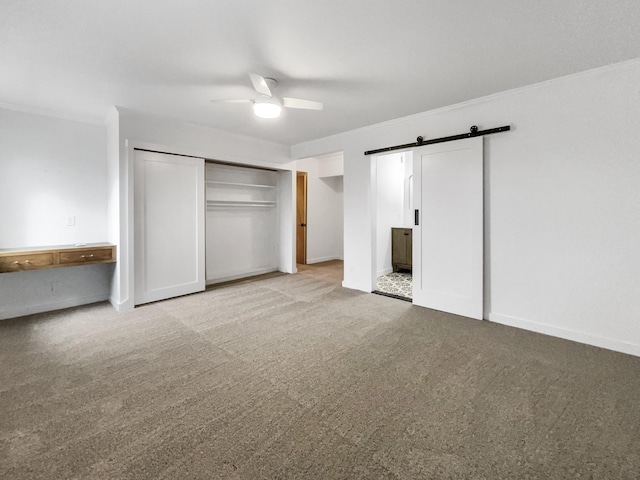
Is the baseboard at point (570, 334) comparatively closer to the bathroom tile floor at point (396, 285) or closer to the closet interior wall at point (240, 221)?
the bathroom tile floor at point (396, 285)

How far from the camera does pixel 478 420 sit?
69.1 inches

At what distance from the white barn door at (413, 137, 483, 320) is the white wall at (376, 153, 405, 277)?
67.7 inches

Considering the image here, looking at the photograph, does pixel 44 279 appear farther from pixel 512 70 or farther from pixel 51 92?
pixel 512 70

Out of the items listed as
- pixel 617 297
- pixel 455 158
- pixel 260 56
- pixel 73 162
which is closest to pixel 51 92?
pixel 73 162

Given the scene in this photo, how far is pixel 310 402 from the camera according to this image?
193 cm

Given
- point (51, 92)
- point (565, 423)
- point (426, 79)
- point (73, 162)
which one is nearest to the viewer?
point (565, 423)

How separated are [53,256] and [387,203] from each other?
16.9ft

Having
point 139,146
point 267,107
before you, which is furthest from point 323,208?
point 267,107

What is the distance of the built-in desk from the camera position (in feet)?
10.3

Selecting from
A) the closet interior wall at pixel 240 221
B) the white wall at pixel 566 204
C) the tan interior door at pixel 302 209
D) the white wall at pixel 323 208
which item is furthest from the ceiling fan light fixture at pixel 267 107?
the tan interior door at pixel 302 209

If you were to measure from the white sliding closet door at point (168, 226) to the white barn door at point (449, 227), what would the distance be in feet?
10.4

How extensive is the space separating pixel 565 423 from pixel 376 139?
12.2ft

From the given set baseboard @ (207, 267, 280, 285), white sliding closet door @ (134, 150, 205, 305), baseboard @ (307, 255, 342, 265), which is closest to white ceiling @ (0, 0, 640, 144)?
white sliding closet door @ (134, 150, 205, 305)

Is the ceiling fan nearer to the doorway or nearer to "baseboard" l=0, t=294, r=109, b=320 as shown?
the doorway
